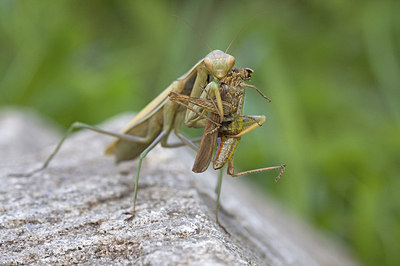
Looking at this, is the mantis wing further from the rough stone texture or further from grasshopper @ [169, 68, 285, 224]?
grasshopper @ [169, 68, 285, 224]

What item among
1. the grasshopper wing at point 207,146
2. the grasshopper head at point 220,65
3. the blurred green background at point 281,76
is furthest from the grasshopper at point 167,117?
the blurred green background at point 281,76

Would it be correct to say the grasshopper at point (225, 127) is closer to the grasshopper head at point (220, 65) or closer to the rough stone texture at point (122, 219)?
the grasshopper head at point (220, 65)

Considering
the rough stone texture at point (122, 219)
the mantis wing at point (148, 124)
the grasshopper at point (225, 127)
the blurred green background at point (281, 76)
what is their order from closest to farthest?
the rough stone texture at point (122, 219) → the grasshopper at point (225, 127) → the mantis wing at point (148, 124) → the blurred green background at point (281, 76)

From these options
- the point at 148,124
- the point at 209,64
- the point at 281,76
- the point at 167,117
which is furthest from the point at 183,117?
the point at 281,76

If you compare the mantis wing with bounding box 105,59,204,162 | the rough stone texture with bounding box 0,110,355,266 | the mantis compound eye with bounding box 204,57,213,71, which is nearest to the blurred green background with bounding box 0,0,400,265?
the rough stone texture with bounding box 0,110,355,266

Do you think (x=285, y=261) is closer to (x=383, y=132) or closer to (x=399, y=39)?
(x=383, y=132)

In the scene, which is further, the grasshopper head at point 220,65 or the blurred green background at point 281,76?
the blurred green background at point 281,76

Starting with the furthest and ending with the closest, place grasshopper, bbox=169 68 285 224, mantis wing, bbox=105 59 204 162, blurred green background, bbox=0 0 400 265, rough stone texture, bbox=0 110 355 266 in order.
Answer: blurred green background, bbox=0 0 400 265
mantis wing, bbox=105 59 204 162
grasshopper, bbox=169 68 285 224
rough stone texture, bbox=0 110 355 266
